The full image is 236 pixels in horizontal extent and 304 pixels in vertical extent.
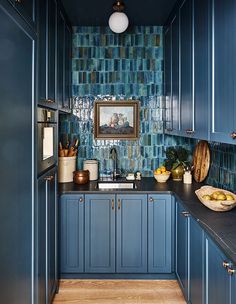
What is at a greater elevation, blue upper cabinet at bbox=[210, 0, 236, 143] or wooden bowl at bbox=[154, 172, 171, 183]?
blue upper cabinet at bbox=[210, 0, 236, 143]

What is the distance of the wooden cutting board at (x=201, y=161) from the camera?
10.5 feet

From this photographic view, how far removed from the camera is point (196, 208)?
7.69ft

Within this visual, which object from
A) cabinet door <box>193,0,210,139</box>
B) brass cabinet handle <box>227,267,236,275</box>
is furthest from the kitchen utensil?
brass cabinet handle <box>227,267,236,275</box>

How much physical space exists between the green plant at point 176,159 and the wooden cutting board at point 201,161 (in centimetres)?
14

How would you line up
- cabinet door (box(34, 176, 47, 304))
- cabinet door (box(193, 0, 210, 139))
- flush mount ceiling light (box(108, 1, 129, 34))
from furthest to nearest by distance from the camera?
flush mount ceiling light (box(108, 1, 129, 34)) < cabinet door (box(193, 0, 210, 139)) < cabinet door (box(34, 176, 47, 304))

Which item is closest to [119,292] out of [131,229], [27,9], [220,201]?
[131,229]

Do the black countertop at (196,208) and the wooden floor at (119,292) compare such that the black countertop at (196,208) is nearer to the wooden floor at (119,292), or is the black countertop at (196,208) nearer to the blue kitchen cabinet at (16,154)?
the wooden floor at (119,292)

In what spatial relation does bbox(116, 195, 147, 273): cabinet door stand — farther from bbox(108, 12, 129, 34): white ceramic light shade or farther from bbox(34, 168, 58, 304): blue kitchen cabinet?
bbox(108, 12, 129, 34): white ceramic light shade

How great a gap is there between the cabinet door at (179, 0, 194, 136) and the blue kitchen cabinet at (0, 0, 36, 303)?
1.26 metres

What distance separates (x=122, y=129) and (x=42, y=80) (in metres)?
1.75

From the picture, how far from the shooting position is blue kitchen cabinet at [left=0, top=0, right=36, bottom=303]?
1.47 meters

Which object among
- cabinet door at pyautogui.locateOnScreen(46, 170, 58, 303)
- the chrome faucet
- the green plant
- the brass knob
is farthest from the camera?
the chrome faucet

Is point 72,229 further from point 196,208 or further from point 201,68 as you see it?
point 201,68

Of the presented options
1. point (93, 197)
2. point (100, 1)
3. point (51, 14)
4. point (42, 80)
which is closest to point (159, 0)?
point (100, 1)
